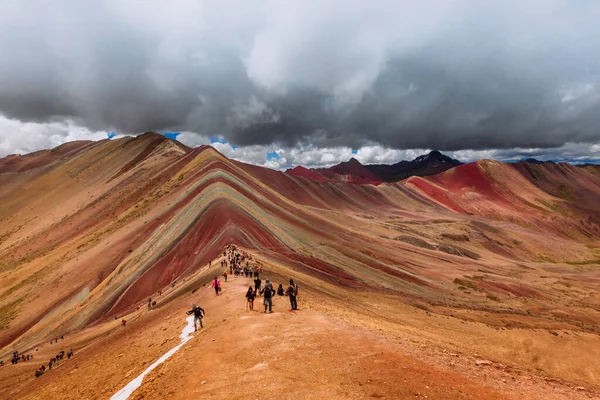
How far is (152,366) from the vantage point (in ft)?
57.1

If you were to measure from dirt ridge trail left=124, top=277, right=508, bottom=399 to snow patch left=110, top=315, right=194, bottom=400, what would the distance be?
0.50 meters

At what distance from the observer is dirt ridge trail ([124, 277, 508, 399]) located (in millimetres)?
11906

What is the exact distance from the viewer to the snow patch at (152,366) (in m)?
15.1

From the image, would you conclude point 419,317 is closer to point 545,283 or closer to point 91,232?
point 545,283

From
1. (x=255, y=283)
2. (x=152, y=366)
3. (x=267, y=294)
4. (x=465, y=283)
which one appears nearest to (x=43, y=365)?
(x=152, y=366)

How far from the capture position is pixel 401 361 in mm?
14180

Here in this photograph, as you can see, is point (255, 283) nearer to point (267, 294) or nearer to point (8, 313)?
point (267, 294)

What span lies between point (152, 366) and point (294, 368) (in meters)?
8.44

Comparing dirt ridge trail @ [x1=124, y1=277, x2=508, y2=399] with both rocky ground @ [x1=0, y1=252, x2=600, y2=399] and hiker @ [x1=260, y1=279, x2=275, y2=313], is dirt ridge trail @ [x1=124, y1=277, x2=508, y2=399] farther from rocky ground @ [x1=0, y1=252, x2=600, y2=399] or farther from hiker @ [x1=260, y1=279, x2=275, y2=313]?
hiker @ [x1=260, y1=279, x2=275, y2=313]

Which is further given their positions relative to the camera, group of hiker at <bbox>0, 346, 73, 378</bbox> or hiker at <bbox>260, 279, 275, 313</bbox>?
group of hiker at <bbox>0, 346, 73, 378</bbox>

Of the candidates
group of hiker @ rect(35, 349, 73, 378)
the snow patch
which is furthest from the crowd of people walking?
group of hiker @ rect(35, 349, 73, 378)

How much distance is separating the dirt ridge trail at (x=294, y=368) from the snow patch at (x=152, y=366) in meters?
0.50

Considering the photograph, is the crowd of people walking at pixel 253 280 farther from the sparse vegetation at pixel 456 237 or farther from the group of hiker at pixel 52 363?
the sparse vegetation at pixel 456 237

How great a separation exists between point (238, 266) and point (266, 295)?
634 inches
